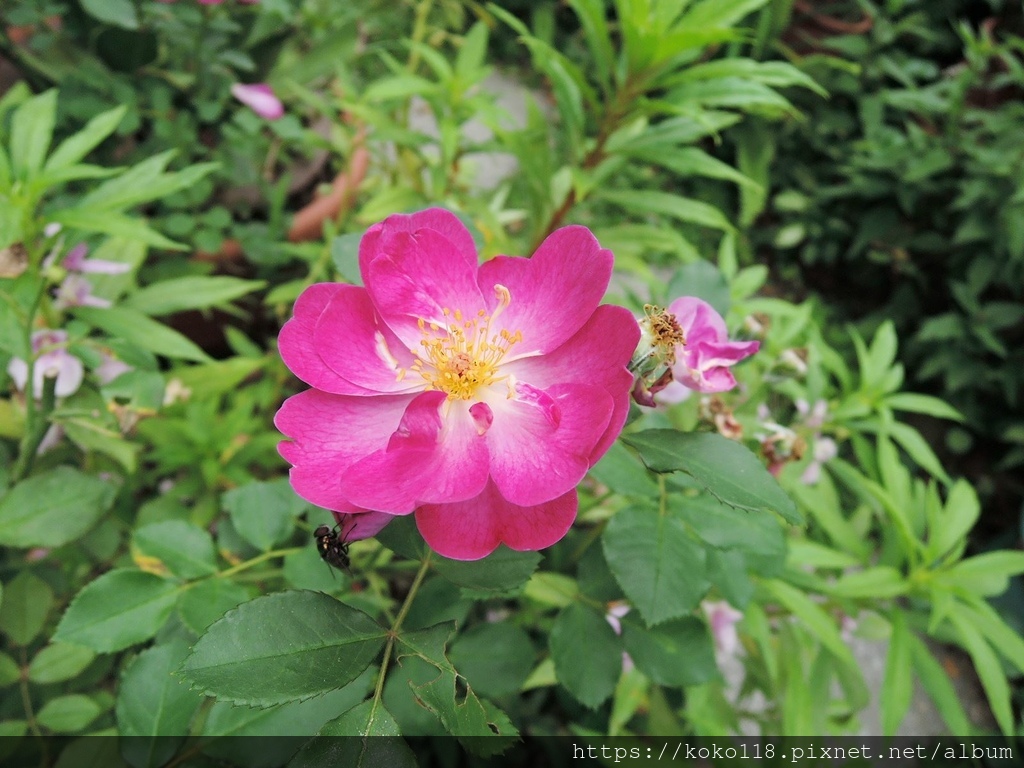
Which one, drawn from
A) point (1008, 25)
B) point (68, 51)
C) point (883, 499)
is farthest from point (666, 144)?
point (1008, 25)

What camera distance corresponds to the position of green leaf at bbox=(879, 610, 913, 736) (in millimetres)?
747

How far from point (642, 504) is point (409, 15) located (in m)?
2.08

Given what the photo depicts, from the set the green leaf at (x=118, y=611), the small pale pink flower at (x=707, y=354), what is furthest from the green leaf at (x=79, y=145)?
the small pale pink flower at (x=707, y=354)

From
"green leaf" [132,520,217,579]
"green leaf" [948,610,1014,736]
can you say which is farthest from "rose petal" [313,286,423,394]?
"green leaf" [948,610,1014,736]

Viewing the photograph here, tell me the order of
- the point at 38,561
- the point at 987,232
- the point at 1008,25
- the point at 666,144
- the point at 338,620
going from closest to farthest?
1. the point at 338,620
2. the point at 38,561
3. the point at 666,144
4. the point at 987,232
5. the point at 1008,25

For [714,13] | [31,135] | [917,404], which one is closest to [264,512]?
[31,135]

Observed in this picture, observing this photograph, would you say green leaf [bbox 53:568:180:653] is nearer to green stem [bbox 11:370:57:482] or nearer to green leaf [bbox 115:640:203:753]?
green leaf [bbox 115:640:203:753]

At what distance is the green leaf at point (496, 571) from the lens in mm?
410

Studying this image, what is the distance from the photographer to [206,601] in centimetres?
50

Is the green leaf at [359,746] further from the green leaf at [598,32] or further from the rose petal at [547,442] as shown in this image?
the green leaf at [598,32]

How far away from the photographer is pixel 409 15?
2.09m

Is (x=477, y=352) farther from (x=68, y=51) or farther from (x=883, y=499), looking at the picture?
(x=68, y=51)

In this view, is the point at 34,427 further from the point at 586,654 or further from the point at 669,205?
the point at 669,205

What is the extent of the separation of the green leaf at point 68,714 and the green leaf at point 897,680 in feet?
2.76
